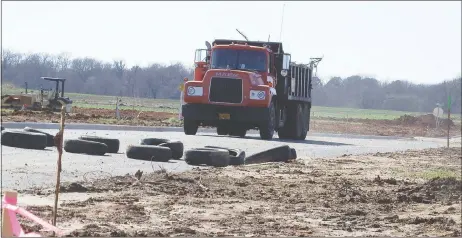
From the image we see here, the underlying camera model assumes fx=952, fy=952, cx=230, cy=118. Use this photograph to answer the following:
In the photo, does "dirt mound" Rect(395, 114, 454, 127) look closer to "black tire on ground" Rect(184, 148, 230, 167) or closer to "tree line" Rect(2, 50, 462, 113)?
"tree line" Rect(2, 50, 462, 113)

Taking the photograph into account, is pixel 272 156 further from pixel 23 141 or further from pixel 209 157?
pixel 23 141

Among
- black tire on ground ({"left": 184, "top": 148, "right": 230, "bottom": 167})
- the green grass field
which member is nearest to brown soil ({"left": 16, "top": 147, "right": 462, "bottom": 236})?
black tire on ground ({"left": 184, "top": 148, "right": 230, "bottom": 167})

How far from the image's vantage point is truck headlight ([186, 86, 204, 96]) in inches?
1235

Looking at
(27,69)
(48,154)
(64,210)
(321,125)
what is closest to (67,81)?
(27,69)

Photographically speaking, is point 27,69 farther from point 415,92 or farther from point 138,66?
point 415,92

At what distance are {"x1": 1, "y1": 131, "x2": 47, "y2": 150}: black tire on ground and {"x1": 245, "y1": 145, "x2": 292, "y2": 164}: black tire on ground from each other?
472 cm

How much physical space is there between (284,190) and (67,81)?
36886 millimetres

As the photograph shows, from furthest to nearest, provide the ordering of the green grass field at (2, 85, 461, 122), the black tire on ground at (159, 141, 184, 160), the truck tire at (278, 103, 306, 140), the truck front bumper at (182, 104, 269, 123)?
the green grass field at (2, 85, 461, 122)
the truck tire at (278, 103, 306, 140)
the truck front bumper at (182, 104, 269, 123)
the black tire on ground at (159, 141, 184, 160)

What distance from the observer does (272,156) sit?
2225cm

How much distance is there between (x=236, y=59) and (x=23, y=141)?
11.3 meters

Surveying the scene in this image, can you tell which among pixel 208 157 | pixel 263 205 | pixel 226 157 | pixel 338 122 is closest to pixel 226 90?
pixel 226 157

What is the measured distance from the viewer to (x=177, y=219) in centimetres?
1121

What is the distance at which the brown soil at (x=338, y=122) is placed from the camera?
45094 millimetres

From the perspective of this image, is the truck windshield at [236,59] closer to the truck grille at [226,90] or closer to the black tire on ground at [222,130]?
the truck grille at [226,90]
